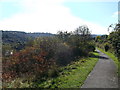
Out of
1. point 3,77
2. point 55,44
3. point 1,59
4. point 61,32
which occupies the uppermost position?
point 61,32

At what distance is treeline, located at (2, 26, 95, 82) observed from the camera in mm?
9815

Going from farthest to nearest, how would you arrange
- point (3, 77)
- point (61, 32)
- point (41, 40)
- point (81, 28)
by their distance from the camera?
1. point (81, 28)
2. point (61, 32)
3. point (41, 40)
4. point (3, 77)

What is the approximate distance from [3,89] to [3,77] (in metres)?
2.75

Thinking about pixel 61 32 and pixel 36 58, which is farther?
pixel 61 32

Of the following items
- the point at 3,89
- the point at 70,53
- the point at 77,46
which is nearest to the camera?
the point at 3,89

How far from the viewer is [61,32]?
2092cm

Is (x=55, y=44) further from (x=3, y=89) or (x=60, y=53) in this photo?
(x=3, y=89)

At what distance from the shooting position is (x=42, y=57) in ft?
41.5

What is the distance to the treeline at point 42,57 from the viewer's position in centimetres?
981

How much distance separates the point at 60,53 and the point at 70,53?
2.16 meters

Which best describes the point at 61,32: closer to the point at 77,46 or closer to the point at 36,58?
the point at 77,46

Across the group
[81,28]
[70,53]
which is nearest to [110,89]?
[70,53]

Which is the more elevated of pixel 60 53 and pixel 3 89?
pixel 60 53

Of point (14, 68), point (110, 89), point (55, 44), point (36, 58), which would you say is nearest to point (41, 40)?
point (55, 44)
